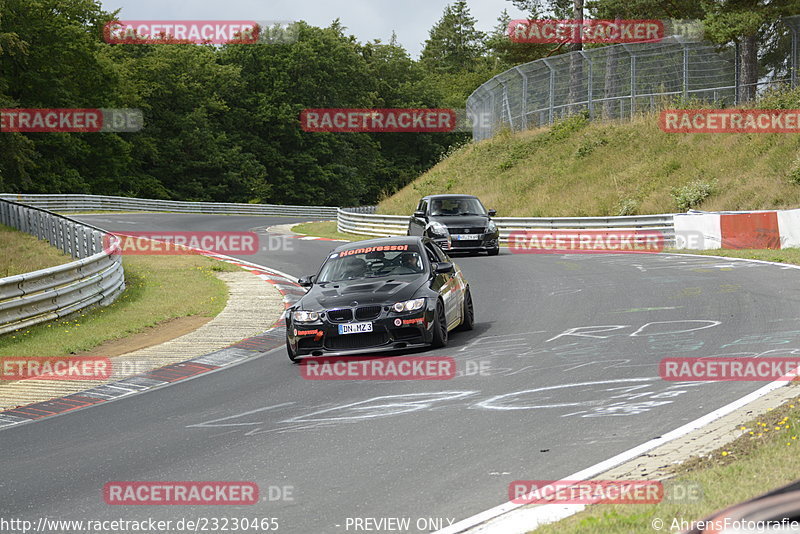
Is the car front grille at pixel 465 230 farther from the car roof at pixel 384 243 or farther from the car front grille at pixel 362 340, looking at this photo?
the car front grille at pixel 362 340

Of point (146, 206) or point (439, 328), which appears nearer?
point (439, 328)

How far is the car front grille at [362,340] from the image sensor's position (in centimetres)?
1132

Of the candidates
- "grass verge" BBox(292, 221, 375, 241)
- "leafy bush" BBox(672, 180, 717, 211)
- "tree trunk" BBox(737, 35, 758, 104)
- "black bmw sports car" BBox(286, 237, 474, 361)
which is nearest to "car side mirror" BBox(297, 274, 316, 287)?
"black bmw sports car" BBox(286, 237, 474, 361)

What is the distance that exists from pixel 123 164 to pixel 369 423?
6849 centimetres

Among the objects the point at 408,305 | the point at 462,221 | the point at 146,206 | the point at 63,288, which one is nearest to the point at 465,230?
the point at 462,221

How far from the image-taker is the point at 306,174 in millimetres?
85562

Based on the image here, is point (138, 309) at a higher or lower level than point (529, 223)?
lower

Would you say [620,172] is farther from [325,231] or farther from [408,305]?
[408,305]

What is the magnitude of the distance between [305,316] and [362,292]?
76cm

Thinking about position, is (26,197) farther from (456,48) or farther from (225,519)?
(456,48)

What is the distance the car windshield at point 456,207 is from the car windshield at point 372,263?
1278cm

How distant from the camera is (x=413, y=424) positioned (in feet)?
26.3

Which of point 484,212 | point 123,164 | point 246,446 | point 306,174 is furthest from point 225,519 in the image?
point 306,174

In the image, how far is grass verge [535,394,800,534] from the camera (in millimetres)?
4859
